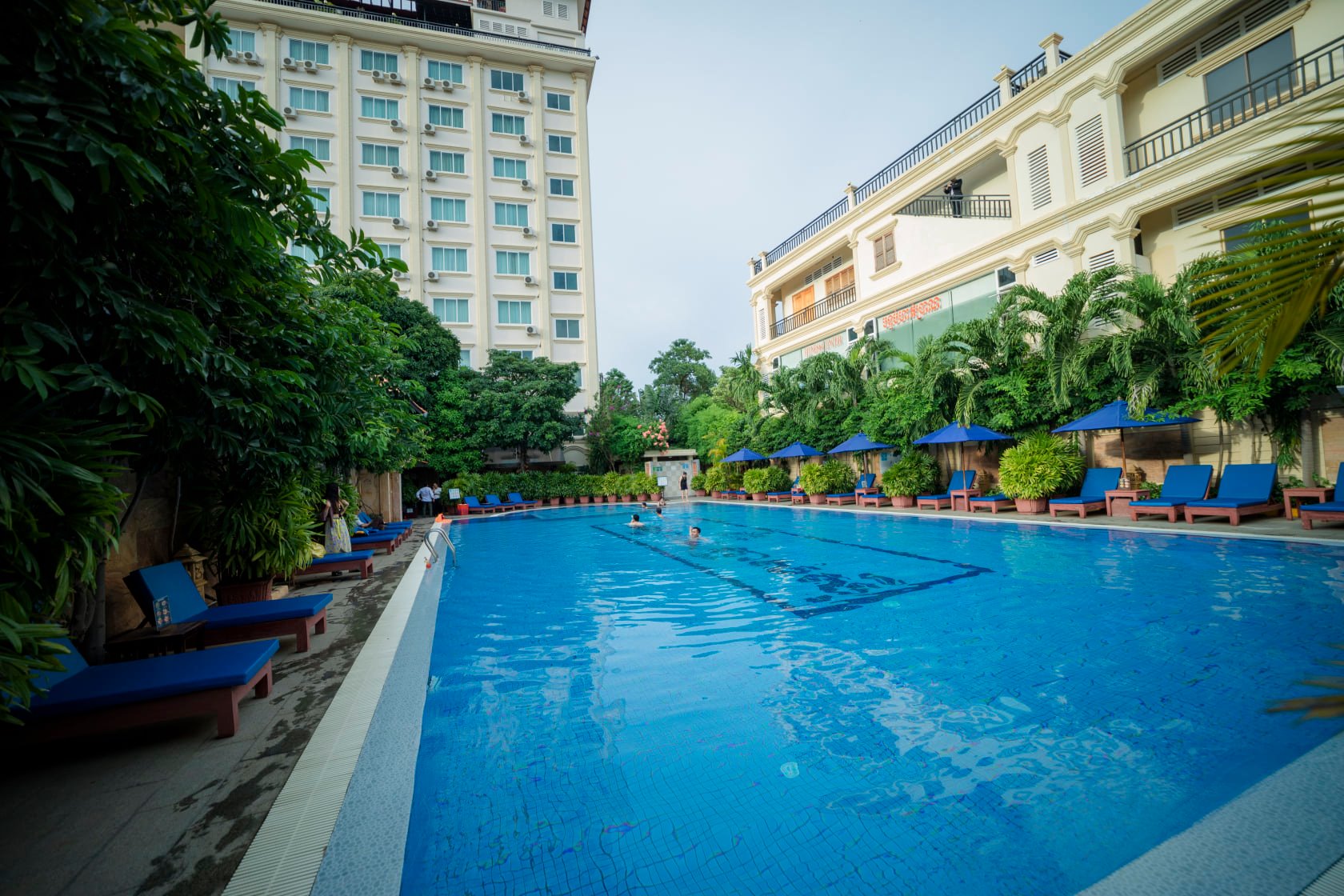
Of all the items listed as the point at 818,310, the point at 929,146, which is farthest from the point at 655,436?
the point at 929,146

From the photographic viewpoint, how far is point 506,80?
1235 inches

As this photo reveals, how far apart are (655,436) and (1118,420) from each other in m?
21.9

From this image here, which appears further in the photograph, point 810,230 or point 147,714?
point 810,230

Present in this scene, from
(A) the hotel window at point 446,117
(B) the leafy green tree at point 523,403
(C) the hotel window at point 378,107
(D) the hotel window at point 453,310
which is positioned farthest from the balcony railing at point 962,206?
(C) the hotel window at point 378,107

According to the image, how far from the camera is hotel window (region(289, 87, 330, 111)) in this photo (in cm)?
2792

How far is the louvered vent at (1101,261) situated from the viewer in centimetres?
1360

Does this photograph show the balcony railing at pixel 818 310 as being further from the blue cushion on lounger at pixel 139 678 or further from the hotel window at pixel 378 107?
the hotel window at pixel 378 107

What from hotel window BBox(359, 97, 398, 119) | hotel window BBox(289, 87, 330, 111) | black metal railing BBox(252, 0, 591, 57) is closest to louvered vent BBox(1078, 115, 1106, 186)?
black metal railing BBox(252, 0, 591, 57)

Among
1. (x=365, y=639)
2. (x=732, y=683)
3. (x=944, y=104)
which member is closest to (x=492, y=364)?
(x=944, y=104)

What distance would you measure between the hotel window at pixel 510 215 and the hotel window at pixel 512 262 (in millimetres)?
1578

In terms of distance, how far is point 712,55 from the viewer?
32.4 m

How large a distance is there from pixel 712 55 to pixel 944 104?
58.7 ft

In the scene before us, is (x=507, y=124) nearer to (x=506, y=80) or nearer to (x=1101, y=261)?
(x=506, y=80)

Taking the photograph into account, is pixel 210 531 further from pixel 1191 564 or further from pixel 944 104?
pixel 944 104
